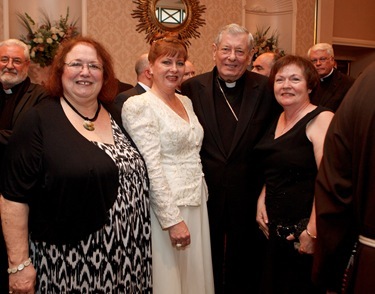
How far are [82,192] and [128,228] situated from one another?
1.03ft

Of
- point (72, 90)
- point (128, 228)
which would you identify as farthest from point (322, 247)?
point (72, 90)

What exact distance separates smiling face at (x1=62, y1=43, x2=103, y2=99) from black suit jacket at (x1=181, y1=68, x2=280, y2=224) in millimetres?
937

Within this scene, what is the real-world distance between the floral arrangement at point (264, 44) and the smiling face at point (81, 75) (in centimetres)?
492

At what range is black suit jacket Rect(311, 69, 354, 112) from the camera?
4801 mm

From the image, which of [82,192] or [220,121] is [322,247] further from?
[220,121]

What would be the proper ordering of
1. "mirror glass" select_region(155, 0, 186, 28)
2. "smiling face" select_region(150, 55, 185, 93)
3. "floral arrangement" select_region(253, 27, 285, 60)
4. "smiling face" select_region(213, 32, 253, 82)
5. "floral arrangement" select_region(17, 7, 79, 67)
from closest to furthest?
"smiling face" select_region(150, 55, 185, 93) < "smiling face" select_region(213, 32, 253, 82) < "floral arrangement" select_region(17, 7, 79, 67) < "mirror glass" select_region(155, 0, 186, 28) < "floral arrangement" select_region(253, 27, 285, 60)

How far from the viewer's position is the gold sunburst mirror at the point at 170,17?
20.6ft

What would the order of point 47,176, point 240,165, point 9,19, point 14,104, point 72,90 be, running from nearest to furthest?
1. point 47,176
2. point 72,90
3. point 240,165
4. point 14,104
5. point 9,19

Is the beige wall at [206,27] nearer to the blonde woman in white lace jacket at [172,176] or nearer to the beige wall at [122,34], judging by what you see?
the beige wall at [122,34]

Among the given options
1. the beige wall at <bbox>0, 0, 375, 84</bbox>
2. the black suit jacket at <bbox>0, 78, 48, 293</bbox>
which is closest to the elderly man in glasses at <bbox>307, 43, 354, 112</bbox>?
the beige wall at <bbox>0, 0, 375, 84</bbox>

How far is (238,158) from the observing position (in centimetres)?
281

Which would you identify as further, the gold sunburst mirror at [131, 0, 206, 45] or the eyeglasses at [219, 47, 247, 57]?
the gold sunburst mirror at [131, 0, 206, 45]

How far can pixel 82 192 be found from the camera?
1.96m

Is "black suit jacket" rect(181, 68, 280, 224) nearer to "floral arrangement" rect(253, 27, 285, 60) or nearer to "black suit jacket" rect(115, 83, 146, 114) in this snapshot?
"black suit jacket" rect(115, 83, 146, 114)
